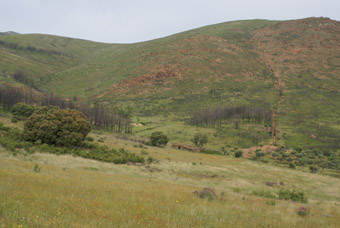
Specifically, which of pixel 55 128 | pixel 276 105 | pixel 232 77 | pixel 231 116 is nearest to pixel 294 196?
pixel 55 128

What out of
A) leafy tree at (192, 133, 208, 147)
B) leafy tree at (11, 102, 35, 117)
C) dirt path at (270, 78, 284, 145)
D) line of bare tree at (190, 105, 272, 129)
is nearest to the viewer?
leafy tree at (11, 102, 35, 117)

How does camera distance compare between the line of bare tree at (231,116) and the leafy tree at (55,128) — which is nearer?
the leafy tree at (55,128)

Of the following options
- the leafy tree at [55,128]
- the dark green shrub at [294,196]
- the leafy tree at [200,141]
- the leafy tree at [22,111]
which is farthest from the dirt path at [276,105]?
the leafy tree at [22,111]

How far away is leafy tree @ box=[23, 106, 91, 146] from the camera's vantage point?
2369 centimetres

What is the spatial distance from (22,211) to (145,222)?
2989 millimetres

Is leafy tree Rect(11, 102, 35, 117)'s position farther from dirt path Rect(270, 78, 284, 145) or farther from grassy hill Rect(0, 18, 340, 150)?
dirt path Rect(270, 78, 284, 145)

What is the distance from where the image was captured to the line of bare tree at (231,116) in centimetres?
7494

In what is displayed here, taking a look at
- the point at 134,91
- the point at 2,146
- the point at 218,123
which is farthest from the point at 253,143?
the point at 134,91

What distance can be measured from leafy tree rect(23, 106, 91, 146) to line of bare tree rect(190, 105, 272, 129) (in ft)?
169

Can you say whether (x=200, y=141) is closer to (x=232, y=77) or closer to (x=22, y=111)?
(x=22, y=111)

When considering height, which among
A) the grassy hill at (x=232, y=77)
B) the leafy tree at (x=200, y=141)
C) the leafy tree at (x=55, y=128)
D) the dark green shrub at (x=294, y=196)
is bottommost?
the leafy tree at (x=200, y=141)

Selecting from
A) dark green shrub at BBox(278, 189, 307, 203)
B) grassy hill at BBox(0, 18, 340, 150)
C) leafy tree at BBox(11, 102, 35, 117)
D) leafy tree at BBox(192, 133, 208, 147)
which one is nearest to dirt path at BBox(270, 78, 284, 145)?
grassy hill at BBox(0, 18, 340, 150)

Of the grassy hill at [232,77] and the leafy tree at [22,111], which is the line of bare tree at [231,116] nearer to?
the grassy hill at [232,77]

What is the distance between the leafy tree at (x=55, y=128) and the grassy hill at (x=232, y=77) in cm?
3531
